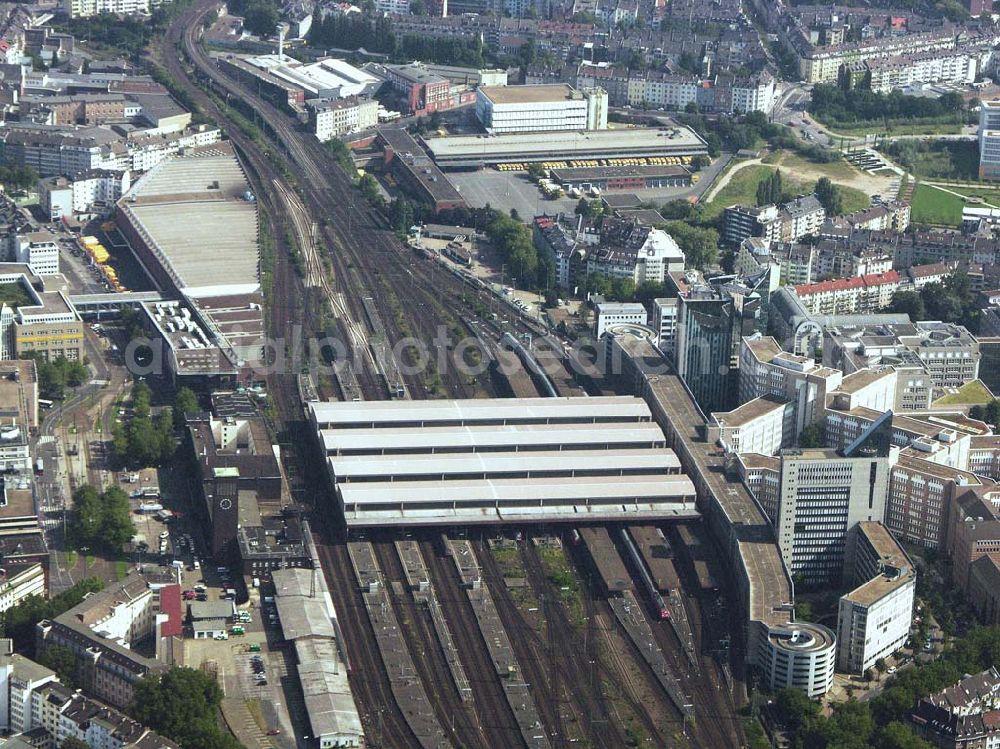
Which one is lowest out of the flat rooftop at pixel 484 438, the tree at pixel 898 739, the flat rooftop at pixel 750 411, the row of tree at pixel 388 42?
the tree at pixel 898 739

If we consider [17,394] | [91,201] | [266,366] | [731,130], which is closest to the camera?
[17,394]

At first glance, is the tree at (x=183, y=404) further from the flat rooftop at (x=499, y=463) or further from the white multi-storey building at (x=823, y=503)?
the white multi-storey building at (x=823, y=503)

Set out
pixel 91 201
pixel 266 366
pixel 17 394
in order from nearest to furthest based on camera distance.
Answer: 1. pixel 17 394
2. pixel 266 366
3. pixel 91 201

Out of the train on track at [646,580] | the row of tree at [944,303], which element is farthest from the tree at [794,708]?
the row of tree at [944,303]

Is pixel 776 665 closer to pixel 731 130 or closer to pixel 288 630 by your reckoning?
pixel 288 630

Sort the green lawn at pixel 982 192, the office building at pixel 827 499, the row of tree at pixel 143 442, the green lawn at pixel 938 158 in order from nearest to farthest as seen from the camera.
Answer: the office building at pixel 827 499 < the row of tree at pixel 143 442 < the green lawn at pixel 982 192 < the green lawn at pixel 938 158

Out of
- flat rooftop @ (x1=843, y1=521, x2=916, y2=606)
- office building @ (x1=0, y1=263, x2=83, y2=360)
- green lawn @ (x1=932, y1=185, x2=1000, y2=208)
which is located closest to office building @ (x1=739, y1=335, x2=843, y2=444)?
flat rooftop @ (x1=843, y1=521, x2=916, y2=606)

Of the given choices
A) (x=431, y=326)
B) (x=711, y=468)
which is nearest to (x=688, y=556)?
(x=711, y=468)

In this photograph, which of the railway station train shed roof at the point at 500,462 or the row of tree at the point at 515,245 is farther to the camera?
the row of tree at the point at 515,245
